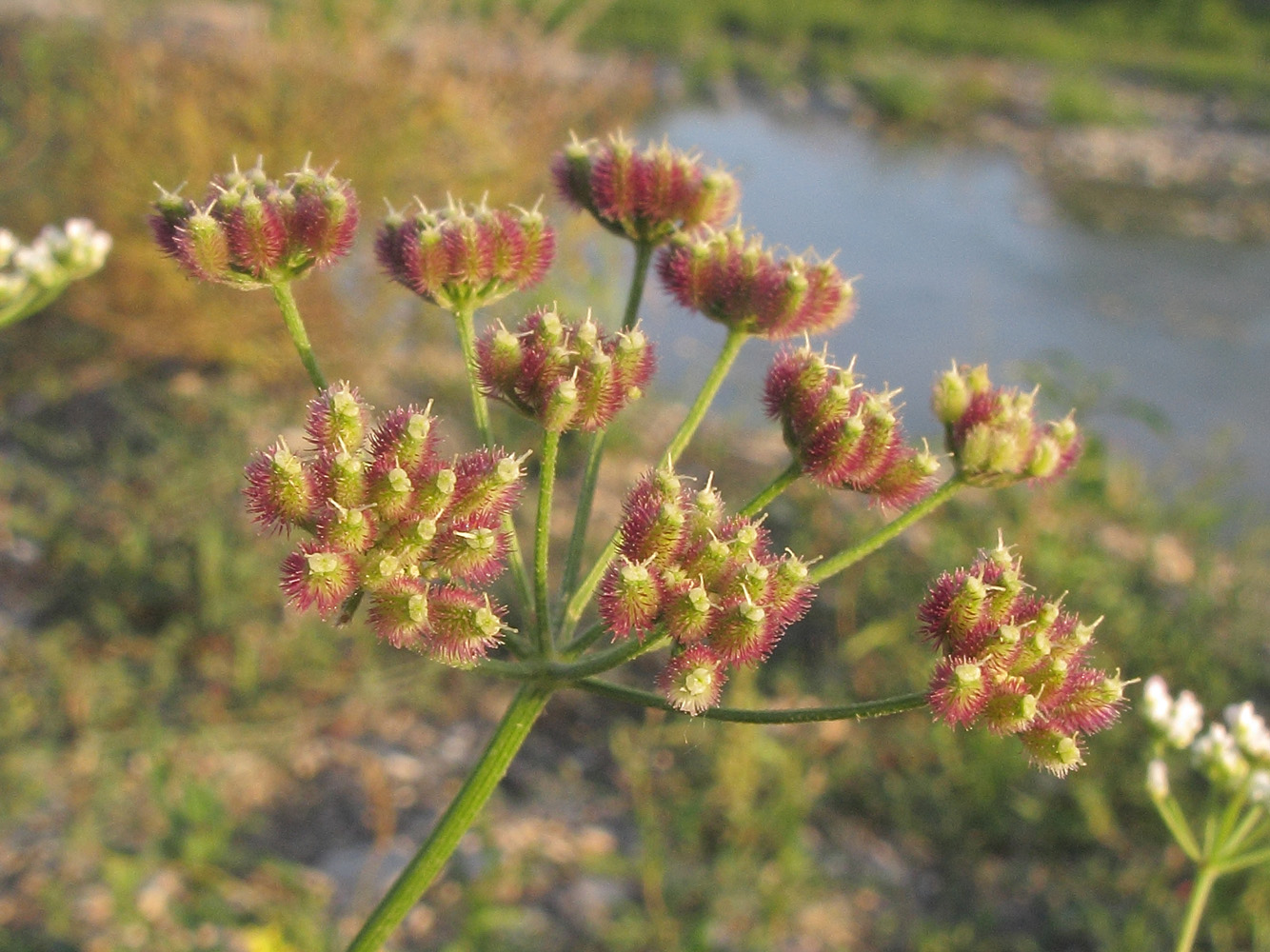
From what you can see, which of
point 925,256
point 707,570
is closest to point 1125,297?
point 925,256

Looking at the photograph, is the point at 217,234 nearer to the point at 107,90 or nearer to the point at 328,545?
the point at 328,545

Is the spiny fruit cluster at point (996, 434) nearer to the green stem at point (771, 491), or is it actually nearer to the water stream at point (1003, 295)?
the green stem at point (771, 491)

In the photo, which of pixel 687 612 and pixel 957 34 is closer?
pixel 687 612

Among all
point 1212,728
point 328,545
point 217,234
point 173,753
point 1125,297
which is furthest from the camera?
point 1125,297

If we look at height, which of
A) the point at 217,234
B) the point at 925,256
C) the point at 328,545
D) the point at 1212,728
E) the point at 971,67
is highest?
the point at 217,234

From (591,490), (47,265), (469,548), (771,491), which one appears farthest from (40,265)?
(771,491)

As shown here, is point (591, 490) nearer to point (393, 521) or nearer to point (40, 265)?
point (393, 521)
